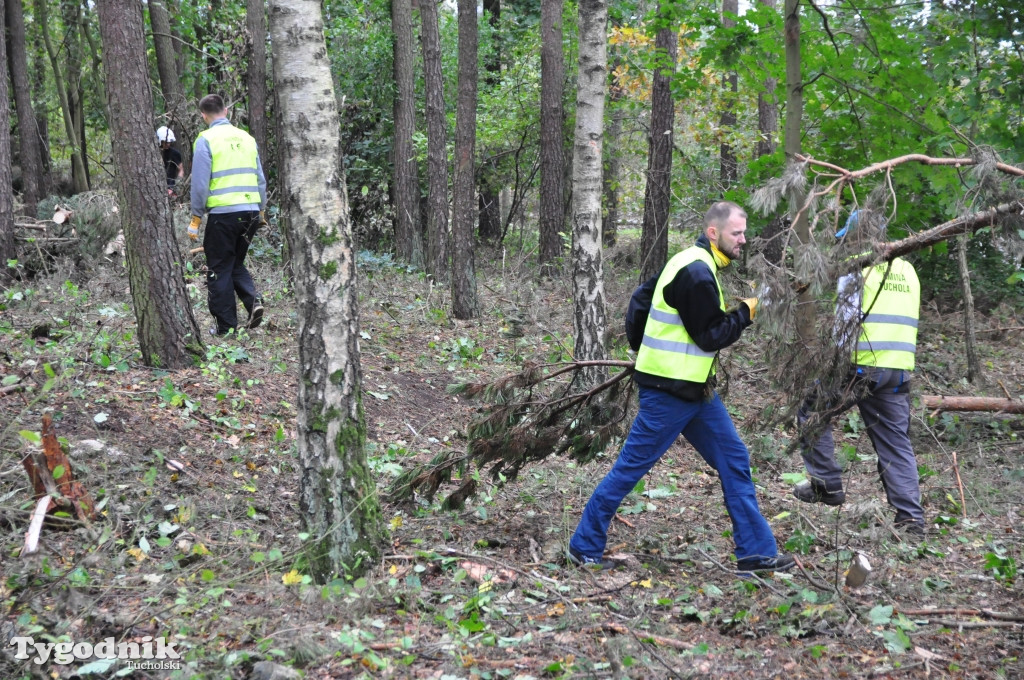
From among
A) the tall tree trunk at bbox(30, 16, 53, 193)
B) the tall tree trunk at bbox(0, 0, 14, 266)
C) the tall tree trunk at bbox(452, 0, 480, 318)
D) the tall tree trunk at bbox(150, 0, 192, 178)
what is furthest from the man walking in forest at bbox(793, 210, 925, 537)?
the tall tree trunk at bbox(30, 16, 53, 193)

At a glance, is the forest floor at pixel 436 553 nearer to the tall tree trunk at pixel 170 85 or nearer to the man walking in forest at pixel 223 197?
the man walking in forest at pixel 223 197

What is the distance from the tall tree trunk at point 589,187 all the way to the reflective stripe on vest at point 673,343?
94.6 inches

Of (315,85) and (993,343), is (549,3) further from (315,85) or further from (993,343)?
(315,85)

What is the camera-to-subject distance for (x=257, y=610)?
3984 millimetres

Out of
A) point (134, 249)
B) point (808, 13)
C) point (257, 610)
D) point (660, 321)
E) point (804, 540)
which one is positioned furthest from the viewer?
point (808, 13)

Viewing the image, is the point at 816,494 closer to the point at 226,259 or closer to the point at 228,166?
the point at 226,259

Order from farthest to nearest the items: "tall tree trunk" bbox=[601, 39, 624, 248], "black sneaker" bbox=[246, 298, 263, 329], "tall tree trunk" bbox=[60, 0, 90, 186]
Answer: "tall tree trunk" bbox=[60, 0, 90, 186] < "tall tree trunk" bbox=[601, 39, 624, 248] < "black sneaker" bbox=[246, 298, 263, 329]

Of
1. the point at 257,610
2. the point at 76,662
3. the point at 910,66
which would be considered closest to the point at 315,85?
the point at 257,610

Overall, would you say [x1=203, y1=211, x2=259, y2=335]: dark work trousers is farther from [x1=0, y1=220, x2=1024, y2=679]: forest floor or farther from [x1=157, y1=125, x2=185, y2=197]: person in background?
[x1=157, y1=125, x2=185, y2=197]: person in background

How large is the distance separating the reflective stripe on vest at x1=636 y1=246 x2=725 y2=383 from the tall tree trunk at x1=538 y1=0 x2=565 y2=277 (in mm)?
8922

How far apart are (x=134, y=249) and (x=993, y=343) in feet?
32.2

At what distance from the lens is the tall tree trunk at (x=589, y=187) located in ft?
23.6

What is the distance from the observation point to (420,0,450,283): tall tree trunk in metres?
11.7

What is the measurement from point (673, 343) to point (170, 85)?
44.7 feet
